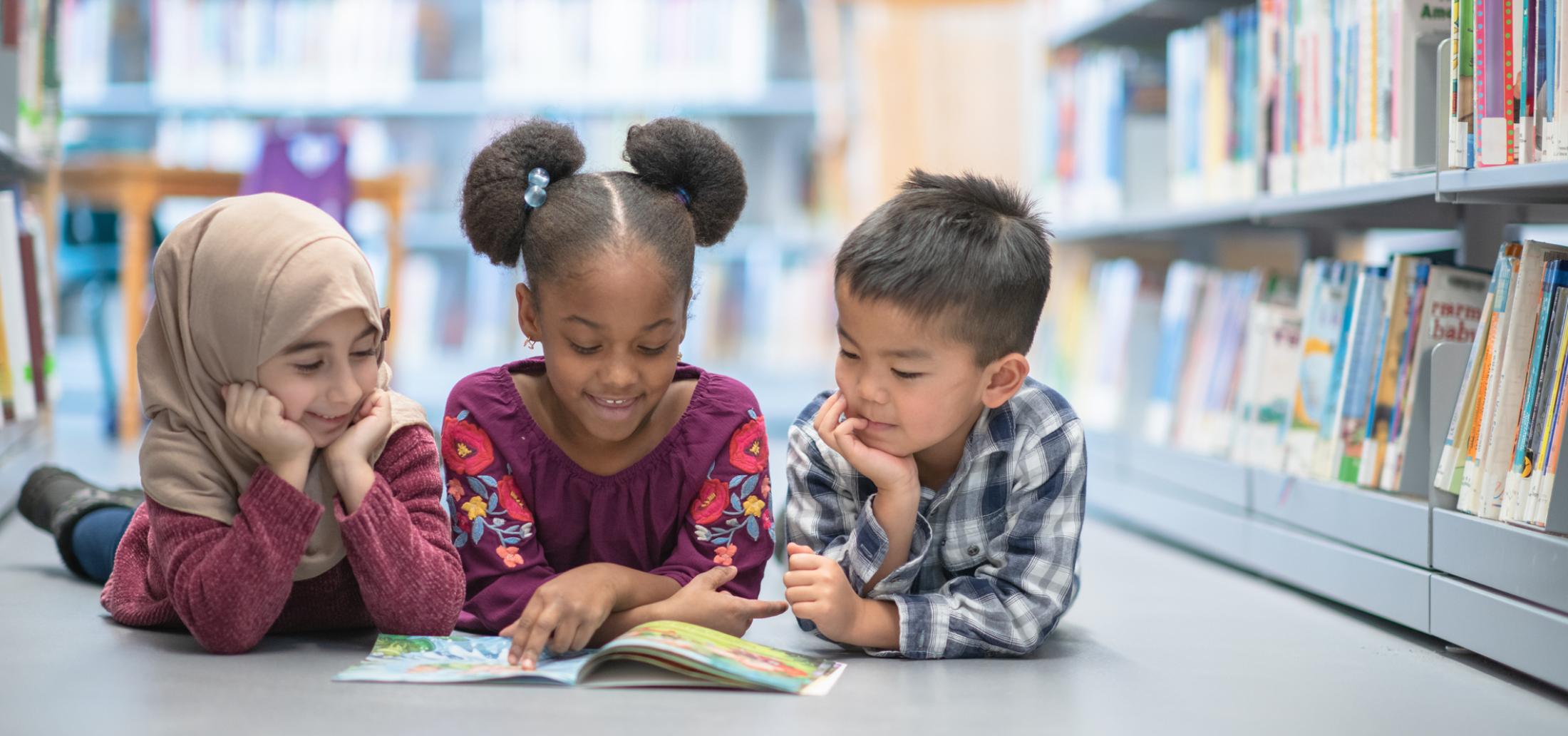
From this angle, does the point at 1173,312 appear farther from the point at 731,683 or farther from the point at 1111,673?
the point at 731,683

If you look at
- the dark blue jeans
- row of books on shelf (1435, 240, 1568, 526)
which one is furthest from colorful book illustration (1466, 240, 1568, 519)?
the dark blue jeans

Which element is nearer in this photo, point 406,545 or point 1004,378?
point 406,545

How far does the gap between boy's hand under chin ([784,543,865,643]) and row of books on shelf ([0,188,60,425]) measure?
157 cm

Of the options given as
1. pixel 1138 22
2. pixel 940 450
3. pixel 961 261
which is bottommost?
pixel 940 450

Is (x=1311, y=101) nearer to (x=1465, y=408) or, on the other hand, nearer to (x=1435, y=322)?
(x=1435, y=322)

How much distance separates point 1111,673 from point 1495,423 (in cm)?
55

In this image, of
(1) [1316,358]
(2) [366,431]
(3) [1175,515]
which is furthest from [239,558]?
(3) [1175,515]

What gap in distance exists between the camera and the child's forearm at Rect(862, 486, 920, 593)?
57.8 inches

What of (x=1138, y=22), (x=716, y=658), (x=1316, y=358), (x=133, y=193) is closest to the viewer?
(x=716, y=658)

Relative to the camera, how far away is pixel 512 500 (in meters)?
1.54

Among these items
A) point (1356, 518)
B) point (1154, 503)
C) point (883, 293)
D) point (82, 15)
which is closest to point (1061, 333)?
point (1154, 503)

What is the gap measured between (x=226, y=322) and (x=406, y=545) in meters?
0.28

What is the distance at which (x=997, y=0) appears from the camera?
4.31m

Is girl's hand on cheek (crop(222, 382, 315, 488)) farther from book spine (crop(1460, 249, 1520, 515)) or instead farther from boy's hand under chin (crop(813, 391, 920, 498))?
book spine (crop(1460, 249, 1520, 515))
